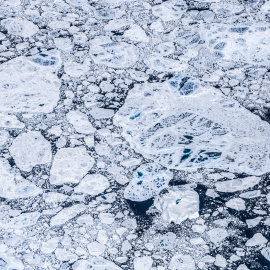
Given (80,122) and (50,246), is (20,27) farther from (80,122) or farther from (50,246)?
(50,246)

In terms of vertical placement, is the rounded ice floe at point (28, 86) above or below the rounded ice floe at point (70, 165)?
above

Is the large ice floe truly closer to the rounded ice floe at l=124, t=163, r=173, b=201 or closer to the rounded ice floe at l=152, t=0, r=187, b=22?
the rounded ice floe at l=124, t=163, r=173, b=201

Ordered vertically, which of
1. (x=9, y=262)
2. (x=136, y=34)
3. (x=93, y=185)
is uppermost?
(x=136, y=34)

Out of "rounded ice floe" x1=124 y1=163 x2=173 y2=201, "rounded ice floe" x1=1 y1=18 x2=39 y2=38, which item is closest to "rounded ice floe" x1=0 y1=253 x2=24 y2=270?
"rounded ice floe" x1=124 y1=163 x2=173 y2=201

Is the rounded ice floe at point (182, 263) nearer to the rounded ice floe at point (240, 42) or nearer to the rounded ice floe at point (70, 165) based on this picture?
the rounded ice floe at point (70, 165)

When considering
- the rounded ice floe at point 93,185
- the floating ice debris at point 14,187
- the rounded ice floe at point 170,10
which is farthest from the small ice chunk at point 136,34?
the floating ice debris at point 14,187

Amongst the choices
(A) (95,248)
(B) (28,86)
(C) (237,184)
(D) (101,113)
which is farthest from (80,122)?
(C) (237,184)
